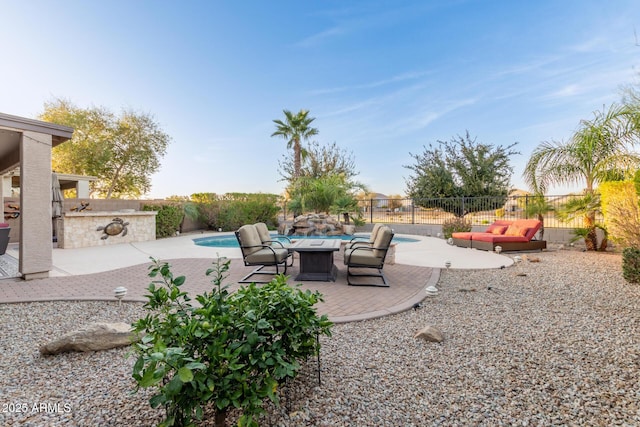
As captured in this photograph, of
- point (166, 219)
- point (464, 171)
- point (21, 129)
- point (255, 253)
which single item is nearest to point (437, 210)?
point (464, 171)

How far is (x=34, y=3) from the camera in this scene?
890cm

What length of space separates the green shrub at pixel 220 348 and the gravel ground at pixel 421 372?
0.37 metres

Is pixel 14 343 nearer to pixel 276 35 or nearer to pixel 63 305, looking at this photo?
pixel 63 305

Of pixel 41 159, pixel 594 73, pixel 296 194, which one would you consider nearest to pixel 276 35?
pixel 296 194

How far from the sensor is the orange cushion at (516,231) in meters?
8.86

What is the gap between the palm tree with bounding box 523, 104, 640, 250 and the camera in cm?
730

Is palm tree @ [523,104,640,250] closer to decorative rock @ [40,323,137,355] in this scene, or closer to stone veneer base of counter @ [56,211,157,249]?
decorative rock @ [40,323,137,355]

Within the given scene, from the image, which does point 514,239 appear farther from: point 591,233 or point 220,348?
point 220,348

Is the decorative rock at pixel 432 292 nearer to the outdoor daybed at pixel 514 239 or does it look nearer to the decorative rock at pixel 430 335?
the decorative rock at pixel 430 335

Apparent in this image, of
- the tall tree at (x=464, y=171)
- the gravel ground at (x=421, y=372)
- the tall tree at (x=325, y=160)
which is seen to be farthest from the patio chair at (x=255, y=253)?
the tall tree at (x=325, y=160)

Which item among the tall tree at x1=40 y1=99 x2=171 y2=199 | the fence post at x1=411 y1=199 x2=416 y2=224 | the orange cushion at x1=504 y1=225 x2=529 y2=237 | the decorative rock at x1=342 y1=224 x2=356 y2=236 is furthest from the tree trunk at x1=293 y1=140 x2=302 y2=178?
the orange cushion at x1=504 y1=225 x2=529 y2=237

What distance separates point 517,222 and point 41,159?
1163 cm

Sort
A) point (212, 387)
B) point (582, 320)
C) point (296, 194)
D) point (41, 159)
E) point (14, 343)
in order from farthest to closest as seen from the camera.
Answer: point (296, 194) → point (41, 159) → point (582, 320) → point (14, 343) → point (212, 387)

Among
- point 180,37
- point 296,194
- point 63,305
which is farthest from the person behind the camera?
point 296,194
